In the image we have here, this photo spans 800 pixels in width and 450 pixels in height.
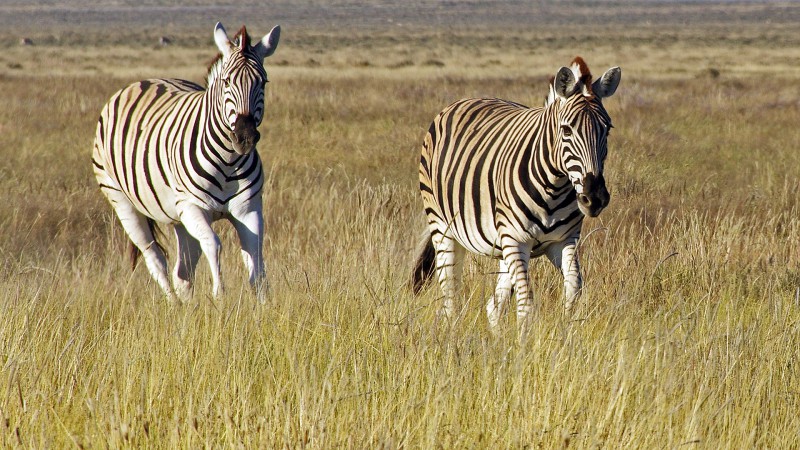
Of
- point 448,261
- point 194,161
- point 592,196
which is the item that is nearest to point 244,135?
point 194,161

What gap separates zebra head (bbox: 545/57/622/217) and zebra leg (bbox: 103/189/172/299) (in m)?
2.81

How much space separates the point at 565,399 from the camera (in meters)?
3.60

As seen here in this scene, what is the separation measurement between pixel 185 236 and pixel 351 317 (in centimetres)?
199

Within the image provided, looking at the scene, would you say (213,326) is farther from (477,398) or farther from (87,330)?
(477,398)

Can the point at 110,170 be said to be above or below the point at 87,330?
above

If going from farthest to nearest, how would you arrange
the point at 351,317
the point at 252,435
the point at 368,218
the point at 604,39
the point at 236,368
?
1. the point at 604,39
2. the point at 368,218
3. the point at 351,317
4. the point at 236,368
5. the point at 252,435

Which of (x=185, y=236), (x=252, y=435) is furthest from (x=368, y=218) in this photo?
(x=252, y=435)

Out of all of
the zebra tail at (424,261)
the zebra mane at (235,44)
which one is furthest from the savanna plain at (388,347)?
the zebra mane at (235,44)

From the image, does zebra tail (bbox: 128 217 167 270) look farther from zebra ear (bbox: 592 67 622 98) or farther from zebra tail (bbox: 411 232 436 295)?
zebra ear (bbox: 592 67 622 98)

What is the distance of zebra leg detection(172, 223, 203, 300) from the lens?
603 cm

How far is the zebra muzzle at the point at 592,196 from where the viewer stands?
4254 millimetres

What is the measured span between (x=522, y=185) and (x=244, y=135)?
1406mm

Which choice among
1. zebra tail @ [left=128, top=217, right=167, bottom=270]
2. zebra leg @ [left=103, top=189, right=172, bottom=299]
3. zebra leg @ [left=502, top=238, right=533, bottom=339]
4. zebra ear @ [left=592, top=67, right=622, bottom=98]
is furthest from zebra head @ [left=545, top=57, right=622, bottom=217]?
zebra tail @ [left=128, top=217, right=167, bottom=270]

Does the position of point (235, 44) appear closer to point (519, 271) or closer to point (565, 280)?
point (519, 271)
